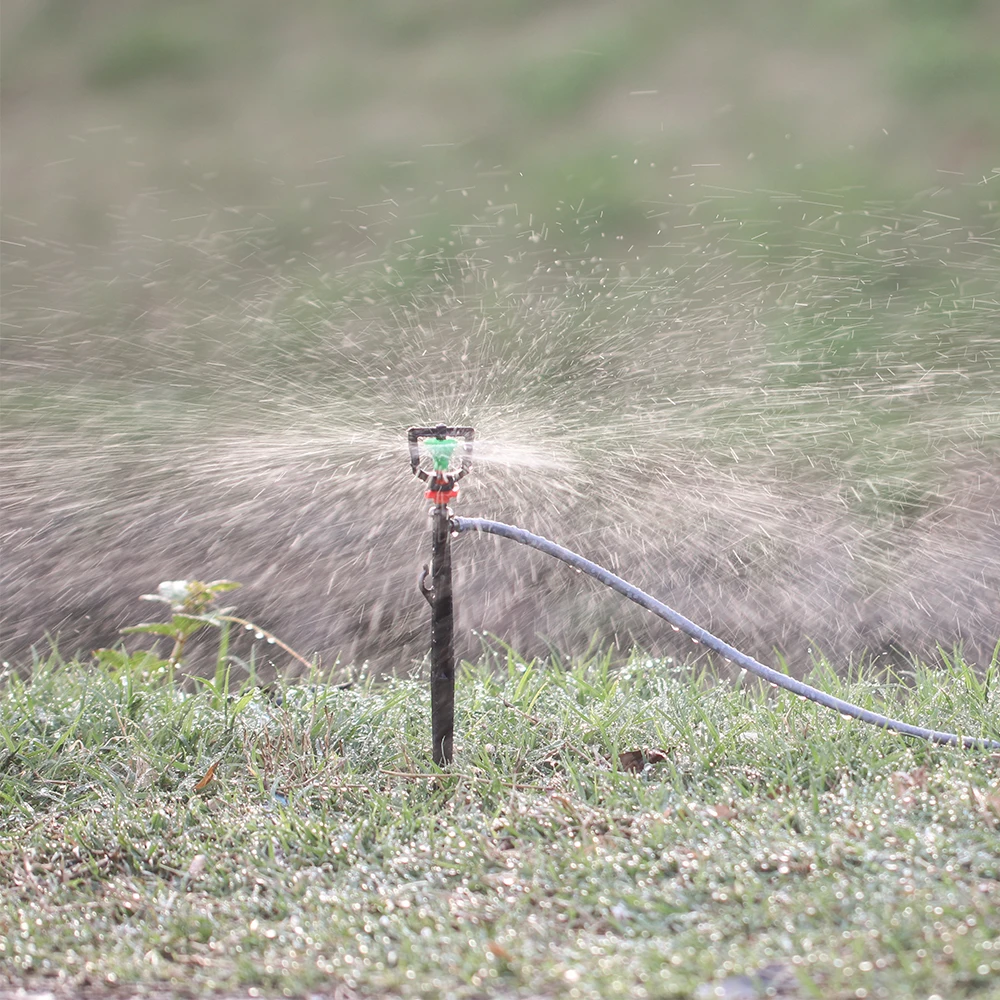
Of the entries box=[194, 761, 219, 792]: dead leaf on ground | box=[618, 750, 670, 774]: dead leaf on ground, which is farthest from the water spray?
box=[194, 761, 219, 792]: dead leaf on ground

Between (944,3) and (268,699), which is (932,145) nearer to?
(944,3)

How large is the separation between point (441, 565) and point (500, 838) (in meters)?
0.59

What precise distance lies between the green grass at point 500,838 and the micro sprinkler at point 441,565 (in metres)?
0.15

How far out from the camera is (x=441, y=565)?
8.13 feet

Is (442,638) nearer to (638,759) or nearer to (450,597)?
(450,597)

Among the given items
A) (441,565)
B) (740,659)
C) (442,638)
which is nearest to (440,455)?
(441,565)

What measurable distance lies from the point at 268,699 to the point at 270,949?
1.15 m

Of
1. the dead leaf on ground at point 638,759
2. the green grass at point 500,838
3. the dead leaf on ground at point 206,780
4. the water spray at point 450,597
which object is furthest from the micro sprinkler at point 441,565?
the dead leaf on ground at point 206,780

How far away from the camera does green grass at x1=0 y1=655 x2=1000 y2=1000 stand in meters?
1.73

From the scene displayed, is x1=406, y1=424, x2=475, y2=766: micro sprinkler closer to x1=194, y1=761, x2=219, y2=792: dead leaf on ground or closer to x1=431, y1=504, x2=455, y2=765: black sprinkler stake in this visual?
x1=431, y1=504, x2=455, y2=765: black sprinkler stake

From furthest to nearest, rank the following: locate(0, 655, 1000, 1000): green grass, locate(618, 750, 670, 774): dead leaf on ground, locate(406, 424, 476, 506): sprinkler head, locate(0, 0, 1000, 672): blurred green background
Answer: locate(0, 0, 1000, 672): blurred green background, locate(618, 750, 670, 774): dead leaf on ground, locate(406, 424, 476, 506): sprinkler head, locate(0, 655, 1000, 1000): green grass

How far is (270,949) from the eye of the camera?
6.12 ft

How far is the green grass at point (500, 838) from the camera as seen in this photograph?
173 cm

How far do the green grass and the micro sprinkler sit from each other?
15 cm
